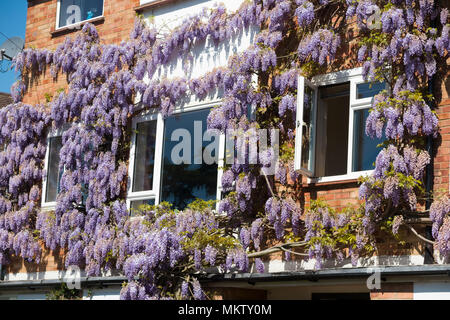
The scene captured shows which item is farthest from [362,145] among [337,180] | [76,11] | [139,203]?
[76,11]

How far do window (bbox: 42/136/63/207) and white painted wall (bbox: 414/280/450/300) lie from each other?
666cm

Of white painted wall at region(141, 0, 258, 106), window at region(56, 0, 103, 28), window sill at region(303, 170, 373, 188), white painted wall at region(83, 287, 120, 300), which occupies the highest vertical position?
window at region(56, 0, 103, 28)

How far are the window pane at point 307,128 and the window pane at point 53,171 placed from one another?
4783 millimetres

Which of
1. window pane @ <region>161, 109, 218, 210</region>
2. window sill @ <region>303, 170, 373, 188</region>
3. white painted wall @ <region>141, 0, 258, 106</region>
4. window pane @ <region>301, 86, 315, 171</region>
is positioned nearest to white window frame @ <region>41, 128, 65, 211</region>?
white painted wall @ <region>141, 0, 258, 106</region>

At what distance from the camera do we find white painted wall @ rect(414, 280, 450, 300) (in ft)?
28.9

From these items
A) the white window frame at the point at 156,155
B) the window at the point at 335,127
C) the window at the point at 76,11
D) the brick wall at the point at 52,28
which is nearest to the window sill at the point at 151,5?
the brick wall at the point at 52,28

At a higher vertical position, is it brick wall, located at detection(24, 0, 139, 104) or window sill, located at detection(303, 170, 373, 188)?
brick wall, located at detection(24, 0, 139, 104)

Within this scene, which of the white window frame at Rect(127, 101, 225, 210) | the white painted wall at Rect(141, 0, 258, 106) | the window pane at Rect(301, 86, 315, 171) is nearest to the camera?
the window pane at Rect(301, 86, 315, 171)

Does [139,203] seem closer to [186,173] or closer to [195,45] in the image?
[186,173]

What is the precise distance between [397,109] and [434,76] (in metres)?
0.63

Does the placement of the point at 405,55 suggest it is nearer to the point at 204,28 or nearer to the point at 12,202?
the point at 204,28

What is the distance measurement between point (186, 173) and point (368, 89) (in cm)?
299

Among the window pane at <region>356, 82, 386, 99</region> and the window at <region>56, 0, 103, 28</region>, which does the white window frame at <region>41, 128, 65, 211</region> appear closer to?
the window at <region>56, 0, 103, 28</region>
